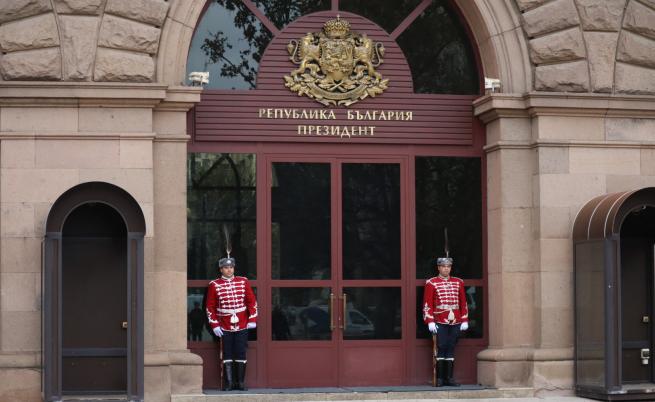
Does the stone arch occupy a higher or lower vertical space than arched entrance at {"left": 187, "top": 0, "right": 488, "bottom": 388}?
higher

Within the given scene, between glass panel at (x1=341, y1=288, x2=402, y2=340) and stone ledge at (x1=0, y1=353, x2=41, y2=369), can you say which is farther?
glass panel at (x1=341, y1=288, x2=402, y2=340)

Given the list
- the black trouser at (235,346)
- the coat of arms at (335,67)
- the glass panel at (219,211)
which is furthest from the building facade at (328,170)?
the black trouser at (235,346)

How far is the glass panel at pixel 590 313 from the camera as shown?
16.8 m

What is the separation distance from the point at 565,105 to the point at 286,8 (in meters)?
3.98

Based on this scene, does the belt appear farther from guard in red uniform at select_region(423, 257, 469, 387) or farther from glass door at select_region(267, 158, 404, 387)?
guard in red uniform at select_region(423, 257, 469, 387)

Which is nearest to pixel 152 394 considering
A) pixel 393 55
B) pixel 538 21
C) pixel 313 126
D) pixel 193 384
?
pixel 193 384

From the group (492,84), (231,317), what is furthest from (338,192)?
(492,84)

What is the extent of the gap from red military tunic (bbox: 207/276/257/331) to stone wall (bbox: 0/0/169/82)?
2819 millimetres

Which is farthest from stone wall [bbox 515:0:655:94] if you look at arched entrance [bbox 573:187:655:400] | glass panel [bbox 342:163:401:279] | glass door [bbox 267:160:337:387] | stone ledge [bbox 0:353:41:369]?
stone ledge [bbox 0:353:41:369]

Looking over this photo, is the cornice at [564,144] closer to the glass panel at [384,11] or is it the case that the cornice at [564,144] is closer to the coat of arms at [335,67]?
the coat of arms at [335,67]

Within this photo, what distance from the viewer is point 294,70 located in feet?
58.4

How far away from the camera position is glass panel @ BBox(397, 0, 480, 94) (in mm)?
18219

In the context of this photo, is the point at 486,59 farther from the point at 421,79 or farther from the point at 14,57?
the point at 14,57

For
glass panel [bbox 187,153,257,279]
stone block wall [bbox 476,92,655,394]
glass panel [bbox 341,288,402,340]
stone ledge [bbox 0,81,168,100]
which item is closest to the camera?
stone ledge [bbox 0,81,168,100]
